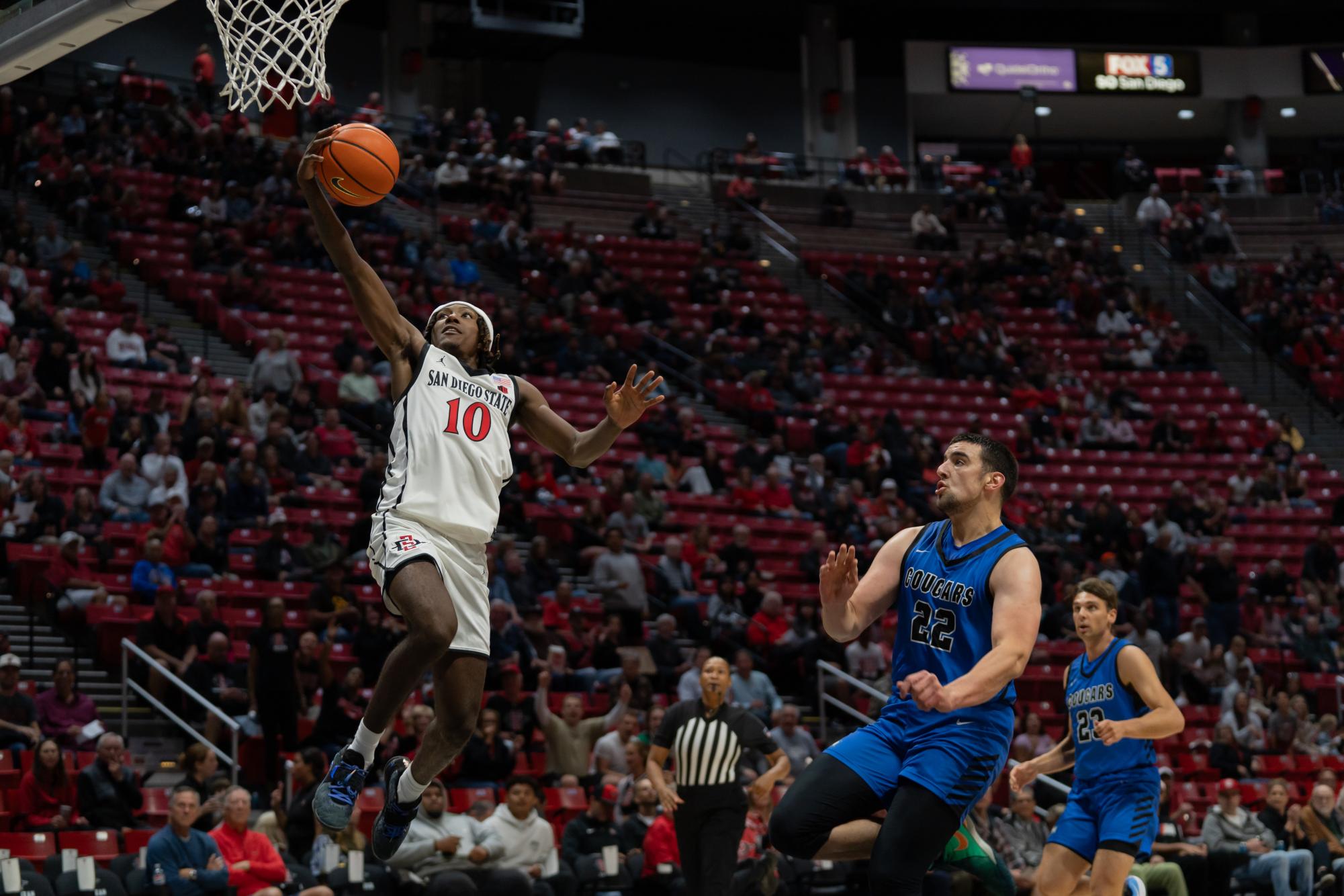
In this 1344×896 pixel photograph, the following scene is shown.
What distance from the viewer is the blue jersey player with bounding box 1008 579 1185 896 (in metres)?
8.40

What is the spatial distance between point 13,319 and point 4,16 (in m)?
9.56

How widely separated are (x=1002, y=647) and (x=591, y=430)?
2.30 metres

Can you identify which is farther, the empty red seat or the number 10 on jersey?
the empty red seat

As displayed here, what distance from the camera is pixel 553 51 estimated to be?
29.8 m

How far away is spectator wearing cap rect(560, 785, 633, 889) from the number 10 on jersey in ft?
20.4

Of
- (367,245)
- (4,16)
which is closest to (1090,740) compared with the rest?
(4,16)

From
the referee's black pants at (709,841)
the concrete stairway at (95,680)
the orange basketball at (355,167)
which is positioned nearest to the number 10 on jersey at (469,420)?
the orange basketball at (355,167)

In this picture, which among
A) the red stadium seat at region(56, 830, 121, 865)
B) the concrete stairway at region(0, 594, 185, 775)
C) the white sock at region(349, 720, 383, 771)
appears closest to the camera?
the white sock at region(349, 720, 383, 771)

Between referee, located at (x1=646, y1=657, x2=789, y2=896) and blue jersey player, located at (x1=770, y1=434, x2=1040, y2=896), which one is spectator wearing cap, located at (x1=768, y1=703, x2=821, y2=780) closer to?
referee, located at (x1=646, y1=657, x2=789, y2=896)

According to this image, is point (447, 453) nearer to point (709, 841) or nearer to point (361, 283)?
point (361, 283)

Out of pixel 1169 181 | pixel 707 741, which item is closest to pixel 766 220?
pixel 1169 181

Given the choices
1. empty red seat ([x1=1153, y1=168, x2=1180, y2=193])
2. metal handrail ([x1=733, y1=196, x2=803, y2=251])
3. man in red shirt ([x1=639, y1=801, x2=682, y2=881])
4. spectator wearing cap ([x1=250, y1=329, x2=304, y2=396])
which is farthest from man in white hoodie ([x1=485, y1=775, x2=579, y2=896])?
empty red seat ([x1=1153, y1=168, x2=1180, y2=193])

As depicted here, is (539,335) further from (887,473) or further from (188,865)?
(188,865)

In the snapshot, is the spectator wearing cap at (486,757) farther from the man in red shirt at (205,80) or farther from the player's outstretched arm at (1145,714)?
the man in red shirt at (205,80)
